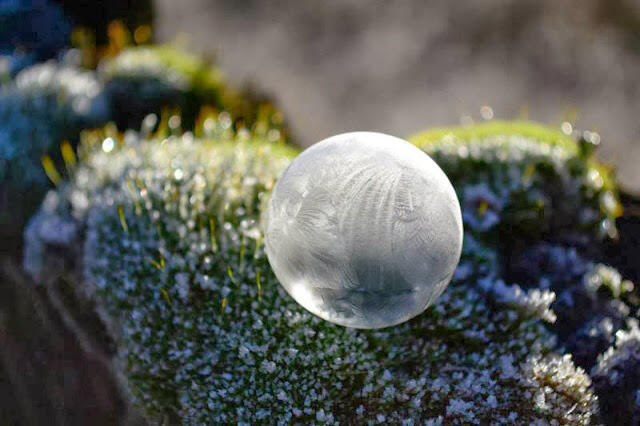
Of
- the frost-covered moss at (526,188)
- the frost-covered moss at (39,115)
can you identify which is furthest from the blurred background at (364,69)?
the frost-covered moss at (39,115)

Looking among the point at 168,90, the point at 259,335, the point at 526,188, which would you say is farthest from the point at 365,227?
the point at 168,90

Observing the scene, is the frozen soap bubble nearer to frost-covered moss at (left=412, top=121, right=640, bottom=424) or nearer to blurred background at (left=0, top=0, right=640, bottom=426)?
frost-covered moss at (left=412, top=121, right=640, bottom=424)

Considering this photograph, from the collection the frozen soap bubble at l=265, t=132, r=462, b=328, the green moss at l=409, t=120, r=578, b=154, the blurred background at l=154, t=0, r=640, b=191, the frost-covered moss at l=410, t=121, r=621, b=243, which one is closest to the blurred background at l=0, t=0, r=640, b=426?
the blurred background at l=154, t=0, r=640, b=191

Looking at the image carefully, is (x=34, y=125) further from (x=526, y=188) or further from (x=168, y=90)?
(x=526, y=188)

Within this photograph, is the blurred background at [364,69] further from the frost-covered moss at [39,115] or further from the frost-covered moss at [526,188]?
the frost-covered moss at [39,115]

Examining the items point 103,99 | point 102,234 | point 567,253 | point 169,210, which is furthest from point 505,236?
point 103,99

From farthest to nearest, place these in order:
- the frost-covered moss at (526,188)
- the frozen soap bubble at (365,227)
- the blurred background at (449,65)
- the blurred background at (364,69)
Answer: the blurred background at (449,65) → the blurred background at (364,69) → the frost-covered moss at (526,188) → the frozen soap bubble at (365,227)
